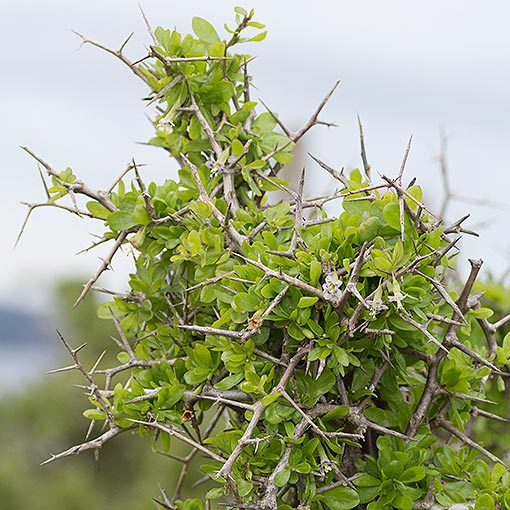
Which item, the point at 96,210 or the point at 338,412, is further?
the point at 96,210

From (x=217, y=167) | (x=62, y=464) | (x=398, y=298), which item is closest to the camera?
(x=398, y=298)

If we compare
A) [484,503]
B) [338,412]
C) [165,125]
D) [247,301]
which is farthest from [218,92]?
[484,503]

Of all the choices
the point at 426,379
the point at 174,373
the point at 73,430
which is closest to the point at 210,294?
the point at 174,373

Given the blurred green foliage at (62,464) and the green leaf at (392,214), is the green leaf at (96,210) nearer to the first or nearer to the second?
the green leaf at (392,214)

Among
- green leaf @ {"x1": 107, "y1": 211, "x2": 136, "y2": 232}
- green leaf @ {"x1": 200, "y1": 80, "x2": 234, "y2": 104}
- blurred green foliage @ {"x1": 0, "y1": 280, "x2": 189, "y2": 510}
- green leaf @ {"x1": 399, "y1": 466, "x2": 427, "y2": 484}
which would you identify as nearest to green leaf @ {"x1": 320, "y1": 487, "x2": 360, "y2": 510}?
green leaf @ {"x1": 399, "y1": 466, "x2": 427, "y2": 484}

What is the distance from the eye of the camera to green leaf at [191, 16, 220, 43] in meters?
0.99

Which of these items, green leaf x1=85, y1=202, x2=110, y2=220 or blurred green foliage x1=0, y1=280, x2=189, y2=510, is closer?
green leaf x1=85, y1=202, x2=110, y2=220

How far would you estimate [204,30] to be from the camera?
992 mm

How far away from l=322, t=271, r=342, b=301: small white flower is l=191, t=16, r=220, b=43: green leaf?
0.37 m

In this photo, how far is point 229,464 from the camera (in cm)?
74

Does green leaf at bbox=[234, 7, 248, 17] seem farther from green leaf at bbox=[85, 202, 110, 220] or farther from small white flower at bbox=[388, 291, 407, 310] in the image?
small white flower at bbox=[388, 291, 407, 310]

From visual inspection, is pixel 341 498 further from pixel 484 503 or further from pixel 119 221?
pixel 119 221

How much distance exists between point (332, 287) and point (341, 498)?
241mm

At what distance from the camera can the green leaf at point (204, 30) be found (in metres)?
0.99
